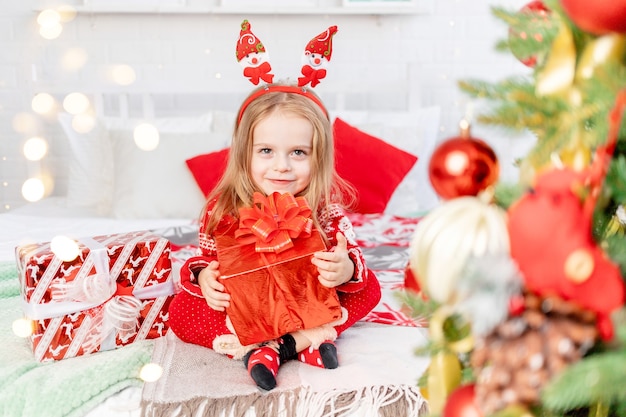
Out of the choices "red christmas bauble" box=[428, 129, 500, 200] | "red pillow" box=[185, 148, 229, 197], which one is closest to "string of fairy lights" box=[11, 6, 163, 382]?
→ "red pillow" box=[185, 148, 229, 197]

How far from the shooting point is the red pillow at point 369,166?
2.14m

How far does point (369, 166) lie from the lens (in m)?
2.14

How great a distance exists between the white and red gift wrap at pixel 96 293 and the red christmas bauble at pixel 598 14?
3.10 feet

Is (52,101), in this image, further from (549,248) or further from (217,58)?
(549,248)

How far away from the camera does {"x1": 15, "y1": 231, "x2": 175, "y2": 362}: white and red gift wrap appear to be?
1103 mm

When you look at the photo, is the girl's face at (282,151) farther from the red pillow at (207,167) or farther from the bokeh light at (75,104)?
the bokeh light at (75,104)

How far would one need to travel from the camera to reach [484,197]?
0.46 metres

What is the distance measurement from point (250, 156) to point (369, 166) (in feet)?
2.98

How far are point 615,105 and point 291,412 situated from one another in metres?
0.72

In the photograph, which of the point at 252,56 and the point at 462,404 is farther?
the point at 252,56

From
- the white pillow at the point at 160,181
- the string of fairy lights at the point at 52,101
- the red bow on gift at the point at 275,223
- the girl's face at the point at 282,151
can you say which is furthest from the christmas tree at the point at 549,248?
the string of fairy lights at the point at 52,101

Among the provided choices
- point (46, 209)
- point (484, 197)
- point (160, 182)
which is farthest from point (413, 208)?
point (484, 197)

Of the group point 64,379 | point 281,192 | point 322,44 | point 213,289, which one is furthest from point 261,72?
point 64,379

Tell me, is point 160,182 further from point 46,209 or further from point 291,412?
point 291,412
